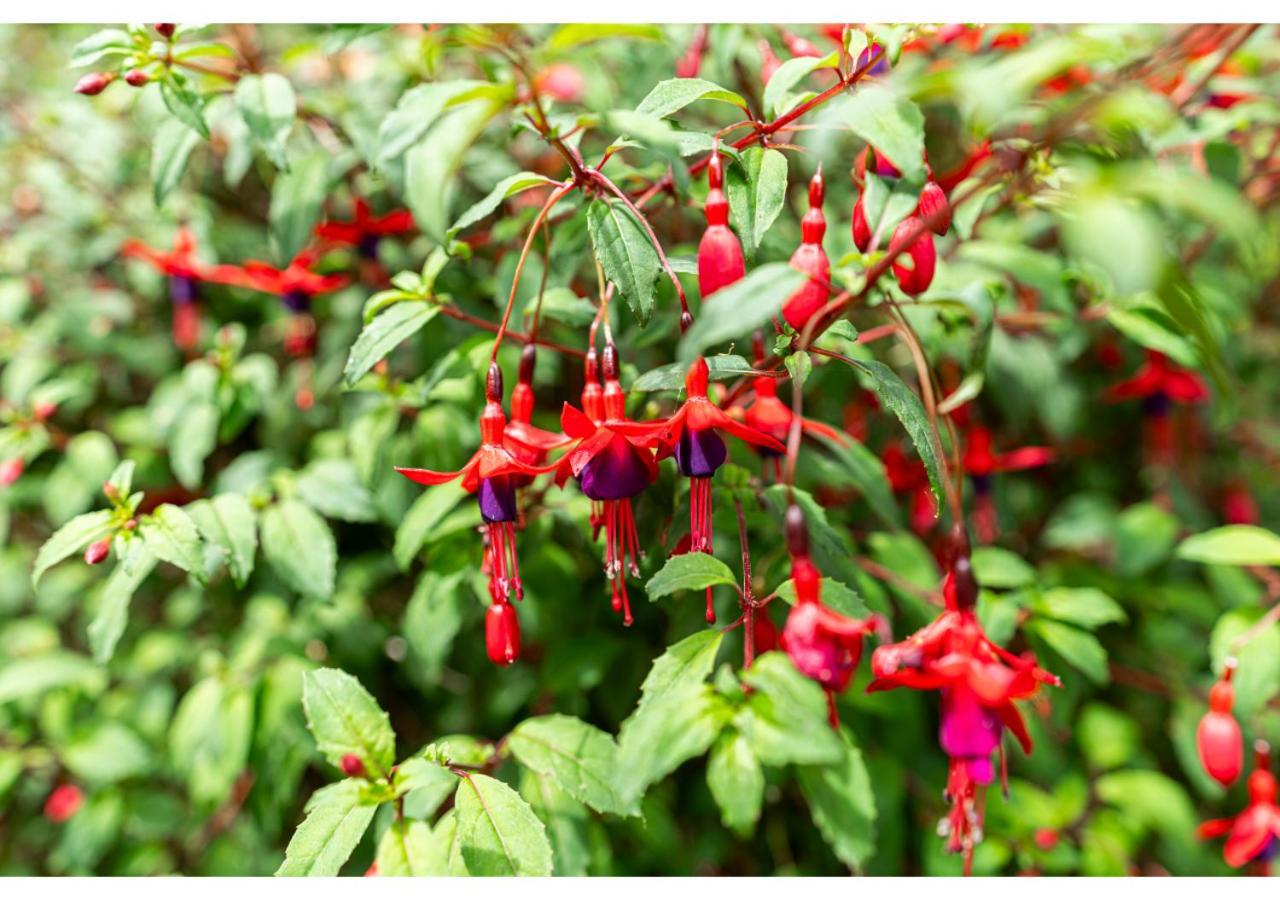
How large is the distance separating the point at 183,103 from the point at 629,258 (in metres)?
0.52

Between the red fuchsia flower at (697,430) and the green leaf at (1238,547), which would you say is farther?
the green leaf at (1238,547)

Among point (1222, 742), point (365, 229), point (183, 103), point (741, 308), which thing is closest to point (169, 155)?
point (183, 103)

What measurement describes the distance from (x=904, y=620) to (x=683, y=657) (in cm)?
56

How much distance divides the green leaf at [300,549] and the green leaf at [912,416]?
0.61 metres

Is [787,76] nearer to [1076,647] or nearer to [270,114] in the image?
[270,114]

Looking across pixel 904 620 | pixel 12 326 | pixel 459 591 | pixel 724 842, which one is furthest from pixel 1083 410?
pixel 12 326

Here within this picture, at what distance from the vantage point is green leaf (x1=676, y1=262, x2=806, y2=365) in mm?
514

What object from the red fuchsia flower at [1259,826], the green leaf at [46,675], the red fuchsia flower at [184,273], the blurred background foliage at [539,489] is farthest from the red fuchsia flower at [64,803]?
the red fuchsia flower at [1259,826]

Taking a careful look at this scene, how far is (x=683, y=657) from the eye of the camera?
A: 0.67 m

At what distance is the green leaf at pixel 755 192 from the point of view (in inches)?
27.5

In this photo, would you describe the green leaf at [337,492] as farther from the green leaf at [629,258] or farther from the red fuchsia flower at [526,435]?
the green leaf at [629,258]

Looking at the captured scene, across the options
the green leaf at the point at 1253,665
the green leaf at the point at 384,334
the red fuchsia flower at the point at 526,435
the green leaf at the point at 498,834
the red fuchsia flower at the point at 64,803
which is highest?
the green leaf at the point at 384,334

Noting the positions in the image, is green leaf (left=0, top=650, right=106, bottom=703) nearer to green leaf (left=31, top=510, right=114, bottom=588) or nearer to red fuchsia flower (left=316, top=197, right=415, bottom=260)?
green leaf (left=31, top=510, right=114, bottom=588)

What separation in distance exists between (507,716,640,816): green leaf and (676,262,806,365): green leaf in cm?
41
